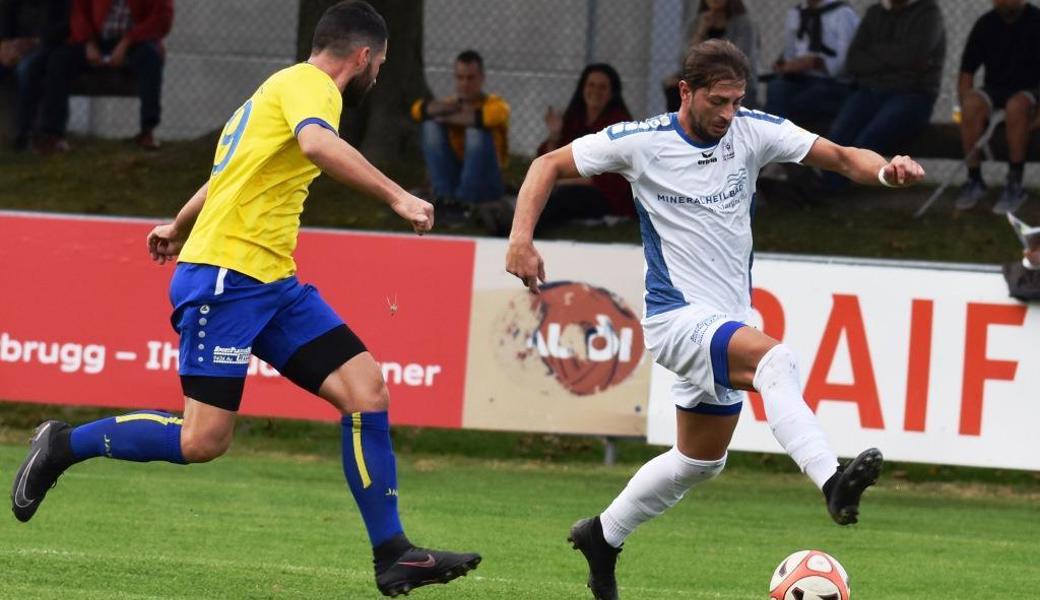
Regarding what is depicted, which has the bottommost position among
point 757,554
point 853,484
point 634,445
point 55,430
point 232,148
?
point 634,445

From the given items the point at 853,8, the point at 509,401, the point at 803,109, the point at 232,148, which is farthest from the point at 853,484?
the point at 853,8

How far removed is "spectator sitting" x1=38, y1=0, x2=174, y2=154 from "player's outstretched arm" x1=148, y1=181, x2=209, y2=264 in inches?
367

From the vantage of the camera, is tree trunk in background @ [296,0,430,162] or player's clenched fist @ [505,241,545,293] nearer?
player's clenched fist @ [505,241,545,293]

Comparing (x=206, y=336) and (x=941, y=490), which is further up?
(x=206, y=336)

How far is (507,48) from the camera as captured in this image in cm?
1856

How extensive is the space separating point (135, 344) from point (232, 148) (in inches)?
221

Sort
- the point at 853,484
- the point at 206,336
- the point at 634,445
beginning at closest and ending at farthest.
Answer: the point at 853,484
the point at 206,336
the point at 634,445

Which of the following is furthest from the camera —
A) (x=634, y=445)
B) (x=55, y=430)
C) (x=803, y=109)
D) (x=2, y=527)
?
(x=803, y=109)

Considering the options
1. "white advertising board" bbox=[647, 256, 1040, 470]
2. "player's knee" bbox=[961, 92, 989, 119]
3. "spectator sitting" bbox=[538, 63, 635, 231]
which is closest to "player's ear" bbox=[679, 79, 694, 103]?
"white advertising board" bbox=[647, 256, 1040, 470]

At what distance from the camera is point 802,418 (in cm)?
611

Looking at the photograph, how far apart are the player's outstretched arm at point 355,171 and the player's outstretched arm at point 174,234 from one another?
0.93 meters

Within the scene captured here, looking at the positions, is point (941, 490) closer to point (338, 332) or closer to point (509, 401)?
point (509, 401)

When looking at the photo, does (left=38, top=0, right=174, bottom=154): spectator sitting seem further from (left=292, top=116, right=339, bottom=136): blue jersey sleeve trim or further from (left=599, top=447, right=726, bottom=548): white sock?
(left=292, top=116, right=339, bottom=136): blue jersey sleeve trim

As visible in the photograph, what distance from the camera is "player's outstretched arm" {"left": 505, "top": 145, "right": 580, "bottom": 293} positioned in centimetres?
643
